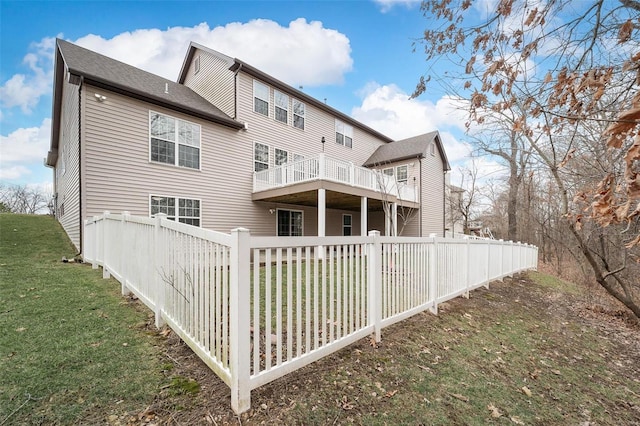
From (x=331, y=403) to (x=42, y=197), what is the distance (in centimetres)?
4086

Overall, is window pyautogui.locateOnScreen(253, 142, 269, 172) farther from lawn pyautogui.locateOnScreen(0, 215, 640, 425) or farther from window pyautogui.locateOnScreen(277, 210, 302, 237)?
lawn pyautogui.locateOnScreen(0, 215, 640, 425)

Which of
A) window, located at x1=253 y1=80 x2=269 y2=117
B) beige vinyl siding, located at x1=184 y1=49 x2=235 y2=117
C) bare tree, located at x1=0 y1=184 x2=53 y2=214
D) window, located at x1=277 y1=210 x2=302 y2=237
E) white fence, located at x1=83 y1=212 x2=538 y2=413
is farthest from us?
bare tree, located at x1=0 y1=184 x2=53 y2=214

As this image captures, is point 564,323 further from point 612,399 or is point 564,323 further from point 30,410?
point 30,410

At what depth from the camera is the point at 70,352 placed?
2887mm

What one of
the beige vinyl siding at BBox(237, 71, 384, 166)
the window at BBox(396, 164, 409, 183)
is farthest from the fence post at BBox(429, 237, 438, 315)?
the window at BBox(396, 164, 409, 183)

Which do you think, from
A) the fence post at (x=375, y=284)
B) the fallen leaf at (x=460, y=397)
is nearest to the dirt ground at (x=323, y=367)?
the fence post at (x=375, y=284)

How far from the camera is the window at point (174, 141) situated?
30.2 ft

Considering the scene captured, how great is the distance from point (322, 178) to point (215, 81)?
22.1ft

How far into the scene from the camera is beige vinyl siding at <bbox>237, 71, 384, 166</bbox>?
38.0ft

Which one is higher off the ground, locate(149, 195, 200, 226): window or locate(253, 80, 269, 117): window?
locate(253, 80, 269, 117): window

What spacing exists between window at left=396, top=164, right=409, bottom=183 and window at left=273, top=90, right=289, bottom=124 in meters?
7.62

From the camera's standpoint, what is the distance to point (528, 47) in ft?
10.3

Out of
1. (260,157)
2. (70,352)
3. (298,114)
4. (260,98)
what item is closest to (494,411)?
(70,352)

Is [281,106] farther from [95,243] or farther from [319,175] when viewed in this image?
[95,243]
